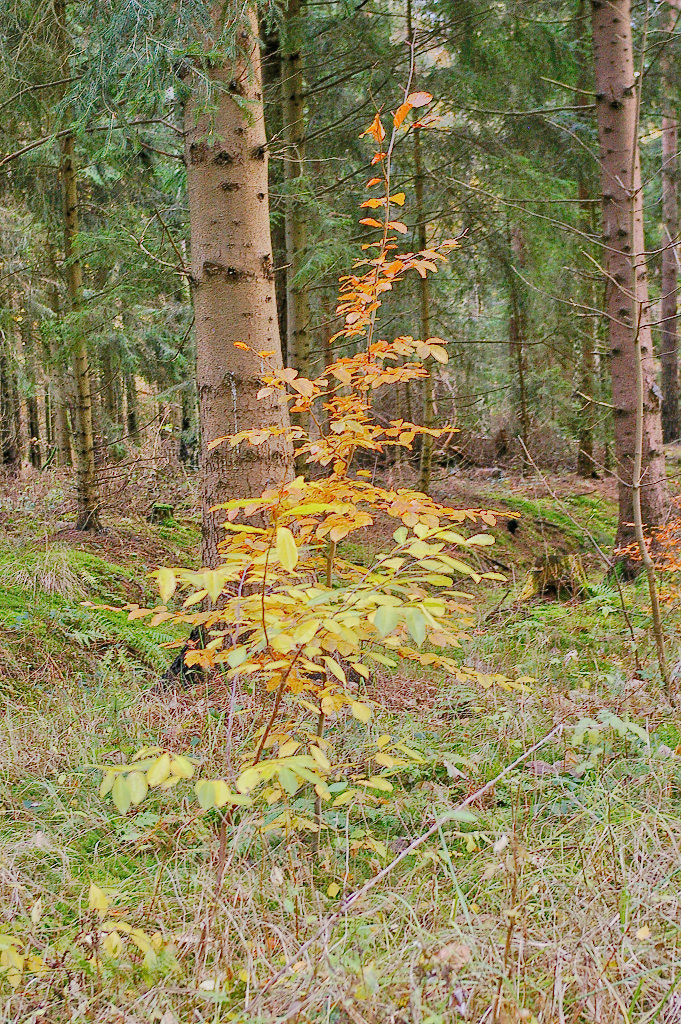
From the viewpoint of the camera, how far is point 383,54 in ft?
20.5

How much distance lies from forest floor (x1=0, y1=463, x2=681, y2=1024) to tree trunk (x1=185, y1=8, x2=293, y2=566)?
3.93 feet

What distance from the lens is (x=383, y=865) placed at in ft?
7.27

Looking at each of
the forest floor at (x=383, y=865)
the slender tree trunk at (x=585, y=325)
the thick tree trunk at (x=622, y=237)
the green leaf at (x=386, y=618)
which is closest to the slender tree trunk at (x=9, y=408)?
the forest floor at (x=383, y=865)

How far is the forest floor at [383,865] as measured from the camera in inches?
65.3

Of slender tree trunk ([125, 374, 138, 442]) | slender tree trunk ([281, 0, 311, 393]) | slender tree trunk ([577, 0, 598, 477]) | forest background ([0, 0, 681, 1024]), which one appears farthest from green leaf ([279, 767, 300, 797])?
slender tree trunk ([125, 374, 138, 442])

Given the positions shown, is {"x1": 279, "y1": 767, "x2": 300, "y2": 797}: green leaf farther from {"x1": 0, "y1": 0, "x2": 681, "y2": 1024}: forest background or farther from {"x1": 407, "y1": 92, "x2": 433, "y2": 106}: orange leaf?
{"x1": 407, "y1": 92, "x2": 433, "y2": 106}: orange leaf

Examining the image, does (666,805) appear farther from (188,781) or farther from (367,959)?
(188,781)

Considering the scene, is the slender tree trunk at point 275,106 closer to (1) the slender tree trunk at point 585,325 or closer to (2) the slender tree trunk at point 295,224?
(2) the slender tree trunk at point 295,224

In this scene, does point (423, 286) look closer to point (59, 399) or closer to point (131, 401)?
point (59, 399)

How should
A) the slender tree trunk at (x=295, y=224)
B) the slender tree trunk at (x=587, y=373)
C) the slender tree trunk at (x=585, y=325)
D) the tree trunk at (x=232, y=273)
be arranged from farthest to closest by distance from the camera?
the slender tree trunk at (x=587, y=373) → the slender tree trunk at (x=585, y=325) → the slender tree trunk at (x=295, y=224) → the tree trunk at (x=232, y=273)

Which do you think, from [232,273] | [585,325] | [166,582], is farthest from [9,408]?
[166,582]

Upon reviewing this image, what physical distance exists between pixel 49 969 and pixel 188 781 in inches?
37.3

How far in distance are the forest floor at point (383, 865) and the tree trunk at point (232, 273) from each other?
1.20 metres

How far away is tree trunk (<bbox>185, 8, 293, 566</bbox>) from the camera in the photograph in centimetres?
358
